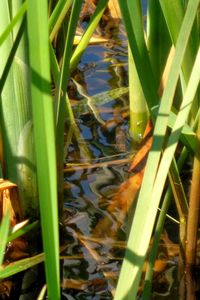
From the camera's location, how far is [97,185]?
1554 mm

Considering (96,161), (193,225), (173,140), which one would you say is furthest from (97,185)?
(173,140)

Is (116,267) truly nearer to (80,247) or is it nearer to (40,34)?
(80,247)

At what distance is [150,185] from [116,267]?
1.86 ft

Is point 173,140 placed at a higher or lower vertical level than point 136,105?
higher

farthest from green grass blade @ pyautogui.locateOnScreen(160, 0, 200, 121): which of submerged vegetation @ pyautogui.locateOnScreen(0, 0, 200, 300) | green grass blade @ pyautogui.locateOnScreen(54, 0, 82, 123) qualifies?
green grass blade @ pyautogui.locateOnScreen(54, 0, 82, 123)

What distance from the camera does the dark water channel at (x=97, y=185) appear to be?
1.26m

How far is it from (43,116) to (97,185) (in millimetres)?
893

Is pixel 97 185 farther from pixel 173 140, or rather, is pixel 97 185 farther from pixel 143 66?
pixel 173 140

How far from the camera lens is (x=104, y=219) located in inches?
56.5

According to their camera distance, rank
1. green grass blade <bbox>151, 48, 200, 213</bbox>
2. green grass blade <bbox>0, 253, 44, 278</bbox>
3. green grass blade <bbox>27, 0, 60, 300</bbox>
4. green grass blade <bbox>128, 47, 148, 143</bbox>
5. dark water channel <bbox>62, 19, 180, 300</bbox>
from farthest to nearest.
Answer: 1. green grass blade <bbox>128, 47, 148, 143</bbox>
2. dark water channel <bbox>62, 19, 180, 300</bbox>
3. green grass blade <bbox>0, 253, 44, 278</bbox>
4. green grass blade <bbox>151, 48, 200, 213</bbox>
5. green grass blade <bbox>27, 0, 60, 300</bbox>

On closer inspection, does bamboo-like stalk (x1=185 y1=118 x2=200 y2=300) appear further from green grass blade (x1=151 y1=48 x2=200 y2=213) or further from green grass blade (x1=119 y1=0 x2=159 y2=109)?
green grass blade (x1=151 y1=48 x2=200 y2=213)

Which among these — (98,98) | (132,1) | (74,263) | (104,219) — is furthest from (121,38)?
(132,1)

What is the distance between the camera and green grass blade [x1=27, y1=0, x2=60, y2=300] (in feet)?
2.13

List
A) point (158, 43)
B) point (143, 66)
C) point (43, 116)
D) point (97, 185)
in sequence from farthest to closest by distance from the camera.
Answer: point (97, 185) < point (158, 43) < point (143, 66) < point (43, 116)
